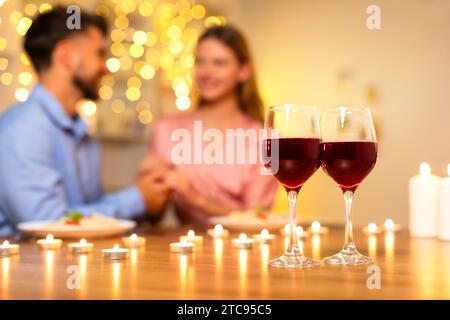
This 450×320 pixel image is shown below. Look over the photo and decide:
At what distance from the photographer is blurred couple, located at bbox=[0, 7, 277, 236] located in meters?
1.98

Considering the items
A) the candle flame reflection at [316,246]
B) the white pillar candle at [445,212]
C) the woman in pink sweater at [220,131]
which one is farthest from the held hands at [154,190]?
the white pillar candle at [445,212]

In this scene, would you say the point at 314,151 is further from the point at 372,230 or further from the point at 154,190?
the point at 154,190

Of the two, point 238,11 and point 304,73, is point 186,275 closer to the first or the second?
point 304,73

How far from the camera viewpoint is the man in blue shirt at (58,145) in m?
1.96

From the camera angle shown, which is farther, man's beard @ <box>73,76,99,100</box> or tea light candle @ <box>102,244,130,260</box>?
man's beard @ <box>73,76,99,100</box>

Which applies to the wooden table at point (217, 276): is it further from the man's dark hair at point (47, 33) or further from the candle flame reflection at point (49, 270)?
the man's dark hair at point (47, 33)

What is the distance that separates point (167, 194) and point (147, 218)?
130 millimetres

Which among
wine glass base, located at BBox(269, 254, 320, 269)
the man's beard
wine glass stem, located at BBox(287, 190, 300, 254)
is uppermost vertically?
the man's beard

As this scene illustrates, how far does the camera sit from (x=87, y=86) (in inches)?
99.6

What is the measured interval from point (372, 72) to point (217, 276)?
3139 mm

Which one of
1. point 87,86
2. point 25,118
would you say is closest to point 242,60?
point 87,86

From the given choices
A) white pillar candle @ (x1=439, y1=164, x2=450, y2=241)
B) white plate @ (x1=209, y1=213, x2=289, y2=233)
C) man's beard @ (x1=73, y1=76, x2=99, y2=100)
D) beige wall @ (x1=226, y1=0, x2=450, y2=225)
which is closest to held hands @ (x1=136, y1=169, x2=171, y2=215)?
man's beard @ (x1=73, y1=76, x2=99, y2=100)

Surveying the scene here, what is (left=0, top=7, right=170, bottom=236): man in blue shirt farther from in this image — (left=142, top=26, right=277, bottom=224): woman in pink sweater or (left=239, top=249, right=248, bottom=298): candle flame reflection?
(left=239, top=249, right=248, bottom=298): candle flame reflection

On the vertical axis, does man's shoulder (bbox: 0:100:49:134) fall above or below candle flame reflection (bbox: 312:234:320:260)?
above
